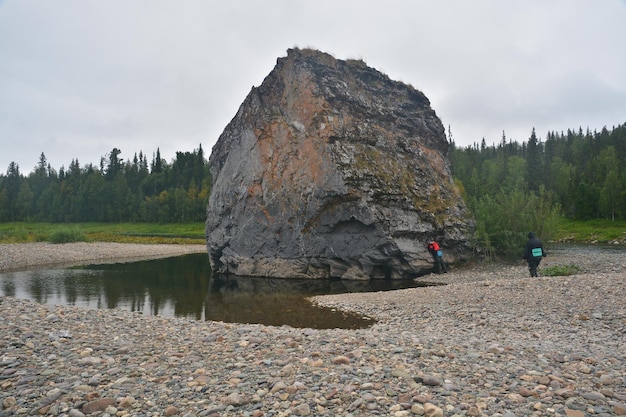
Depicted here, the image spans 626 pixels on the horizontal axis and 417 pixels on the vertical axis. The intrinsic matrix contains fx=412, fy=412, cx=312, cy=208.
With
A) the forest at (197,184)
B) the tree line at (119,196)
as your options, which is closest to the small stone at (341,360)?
the forest at (197,184)

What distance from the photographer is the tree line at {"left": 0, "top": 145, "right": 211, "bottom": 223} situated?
112 meters

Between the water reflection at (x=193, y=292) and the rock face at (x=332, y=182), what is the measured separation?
2.28 m

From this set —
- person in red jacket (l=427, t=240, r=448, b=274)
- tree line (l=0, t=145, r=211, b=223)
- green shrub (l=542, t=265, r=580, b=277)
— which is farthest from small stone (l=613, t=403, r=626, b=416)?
tree line (l=0, t=145, r=211, b=223)

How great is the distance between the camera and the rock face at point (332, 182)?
30344mm

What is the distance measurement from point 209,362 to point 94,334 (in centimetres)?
480

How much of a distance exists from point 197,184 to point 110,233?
3103 cm

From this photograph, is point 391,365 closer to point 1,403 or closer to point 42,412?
point 42,412

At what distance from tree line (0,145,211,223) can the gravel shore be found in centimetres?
9792

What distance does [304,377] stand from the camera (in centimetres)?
755

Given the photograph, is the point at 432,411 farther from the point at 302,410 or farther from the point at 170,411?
the point at 170,411

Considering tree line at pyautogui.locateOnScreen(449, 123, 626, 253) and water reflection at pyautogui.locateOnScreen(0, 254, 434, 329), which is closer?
water reflection at pyautogui.locateOnScreen(0, 254, 434, 329)

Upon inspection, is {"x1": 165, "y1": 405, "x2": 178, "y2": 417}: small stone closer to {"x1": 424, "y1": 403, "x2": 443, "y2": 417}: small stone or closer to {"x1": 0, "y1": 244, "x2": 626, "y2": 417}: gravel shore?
{"x1": 0, "y1": 244, "x2": 626, "y2": 417}: gravel shore

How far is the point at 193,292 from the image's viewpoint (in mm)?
26281

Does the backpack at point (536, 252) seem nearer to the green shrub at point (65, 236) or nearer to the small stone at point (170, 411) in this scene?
the small stone at point (170, 411)
